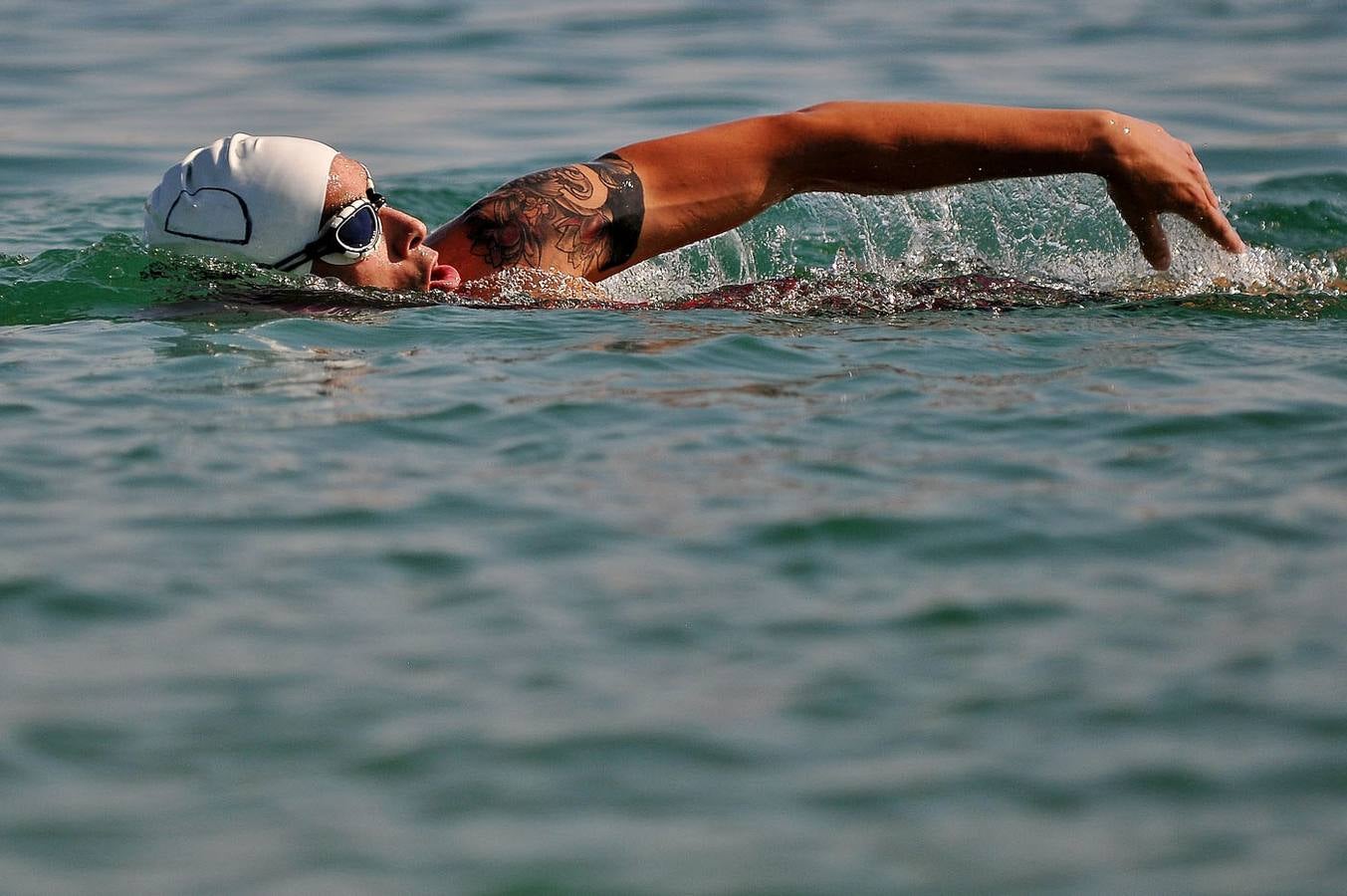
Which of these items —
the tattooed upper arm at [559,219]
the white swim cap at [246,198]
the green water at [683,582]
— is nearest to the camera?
the green water at [683,582]

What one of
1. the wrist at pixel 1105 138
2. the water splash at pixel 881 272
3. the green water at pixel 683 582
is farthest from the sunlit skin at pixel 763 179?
the green water at pixel 683 582

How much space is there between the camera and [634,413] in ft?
14.5

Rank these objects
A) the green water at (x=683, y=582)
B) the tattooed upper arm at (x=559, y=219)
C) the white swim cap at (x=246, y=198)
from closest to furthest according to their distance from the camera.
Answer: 1. the green water at (x=683, y=582)
2. the white swim cap at (x=246, y=198)
3. the tattooed upper arm at (x=559, y=219)

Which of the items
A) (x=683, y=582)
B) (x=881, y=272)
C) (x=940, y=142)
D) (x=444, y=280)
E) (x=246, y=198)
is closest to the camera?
Result: (x=683, y=582)

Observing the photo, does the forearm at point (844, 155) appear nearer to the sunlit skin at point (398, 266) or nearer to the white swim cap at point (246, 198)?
the sunlit skin at point (398, 266)

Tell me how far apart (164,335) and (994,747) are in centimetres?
358

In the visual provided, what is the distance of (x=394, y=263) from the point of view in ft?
18.9

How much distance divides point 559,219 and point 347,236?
72 cm

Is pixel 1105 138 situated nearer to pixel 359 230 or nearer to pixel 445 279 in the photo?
pixel 445 279

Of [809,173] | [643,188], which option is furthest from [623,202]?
[809,173]

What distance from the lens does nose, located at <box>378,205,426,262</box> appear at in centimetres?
575

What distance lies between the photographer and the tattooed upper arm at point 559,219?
5742 mm

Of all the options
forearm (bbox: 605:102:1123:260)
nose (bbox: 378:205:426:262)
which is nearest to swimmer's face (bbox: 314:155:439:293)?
nose (bbox: 378:205:426:262)

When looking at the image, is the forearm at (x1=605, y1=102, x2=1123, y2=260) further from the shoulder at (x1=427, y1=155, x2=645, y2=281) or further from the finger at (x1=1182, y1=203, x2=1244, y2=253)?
the finger at (x1=1182, y1=203, x2=1244, y2=253)
